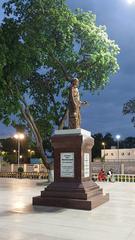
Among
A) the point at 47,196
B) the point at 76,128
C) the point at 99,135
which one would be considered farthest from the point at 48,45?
the point at 99,135

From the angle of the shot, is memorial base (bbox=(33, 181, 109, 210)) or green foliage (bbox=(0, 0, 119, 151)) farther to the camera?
green foliage (bbox=(0, 0, 119, 151))

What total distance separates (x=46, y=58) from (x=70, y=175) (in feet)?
37.9

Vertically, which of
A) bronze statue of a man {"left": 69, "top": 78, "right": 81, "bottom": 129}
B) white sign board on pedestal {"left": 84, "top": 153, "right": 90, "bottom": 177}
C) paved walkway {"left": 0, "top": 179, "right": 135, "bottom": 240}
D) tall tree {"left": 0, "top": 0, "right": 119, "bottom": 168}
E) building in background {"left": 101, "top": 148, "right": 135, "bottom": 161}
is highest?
tall tree {"left": 0, "top": 0, "right": 119, "bottom": 168}

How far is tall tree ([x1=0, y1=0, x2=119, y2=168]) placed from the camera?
19.4 metres

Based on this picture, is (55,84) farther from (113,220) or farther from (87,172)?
(113,220)

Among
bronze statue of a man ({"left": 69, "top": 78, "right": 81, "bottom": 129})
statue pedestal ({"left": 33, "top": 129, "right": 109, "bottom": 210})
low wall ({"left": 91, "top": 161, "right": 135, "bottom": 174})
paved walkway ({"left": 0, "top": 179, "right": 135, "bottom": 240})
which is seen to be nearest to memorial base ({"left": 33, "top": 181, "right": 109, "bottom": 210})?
statue pedestal ({"left": 33, "top": 129, "right": 109, "bottom": 210})

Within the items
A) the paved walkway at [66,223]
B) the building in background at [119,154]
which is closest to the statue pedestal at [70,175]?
the paved walkway at [66,223]

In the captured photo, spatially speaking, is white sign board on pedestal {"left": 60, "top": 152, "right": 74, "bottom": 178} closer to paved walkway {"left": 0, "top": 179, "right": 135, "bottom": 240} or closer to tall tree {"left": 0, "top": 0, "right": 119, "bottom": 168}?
paved walkway {"left": 0, "top": 179, "right": 135, "bottom": 240}

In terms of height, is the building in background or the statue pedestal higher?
the building in background

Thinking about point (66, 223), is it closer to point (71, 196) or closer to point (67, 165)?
point (71, 196)

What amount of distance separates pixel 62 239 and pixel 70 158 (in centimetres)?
435

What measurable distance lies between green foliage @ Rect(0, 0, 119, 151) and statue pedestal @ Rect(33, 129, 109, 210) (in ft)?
26.7

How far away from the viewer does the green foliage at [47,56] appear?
19391 mm

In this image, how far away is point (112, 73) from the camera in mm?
22328
